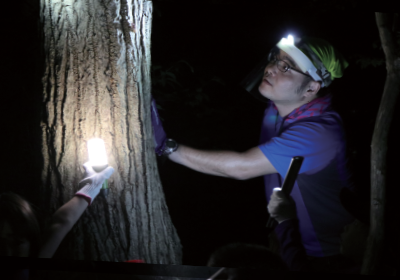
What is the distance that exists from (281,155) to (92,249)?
5.28 feet

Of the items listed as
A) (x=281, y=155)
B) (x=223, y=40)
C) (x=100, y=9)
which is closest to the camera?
(x=100, y=9)

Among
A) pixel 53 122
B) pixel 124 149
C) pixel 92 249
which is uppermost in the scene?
pixel 53 122

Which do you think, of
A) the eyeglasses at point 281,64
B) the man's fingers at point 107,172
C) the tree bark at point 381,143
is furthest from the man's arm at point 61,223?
the tree bark at point 381,143

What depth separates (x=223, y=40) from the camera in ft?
8.46

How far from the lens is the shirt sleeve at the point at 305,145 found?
2373 millimetres

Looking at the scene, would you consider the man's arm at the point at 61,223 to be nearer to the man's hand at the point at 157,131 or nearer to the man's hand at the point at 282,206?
the man's hand at the point at 157,131

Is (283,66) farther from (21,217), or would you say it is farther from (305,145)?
(21,217)

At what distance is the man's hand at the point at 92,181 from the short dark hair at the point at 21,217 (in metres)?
0.47

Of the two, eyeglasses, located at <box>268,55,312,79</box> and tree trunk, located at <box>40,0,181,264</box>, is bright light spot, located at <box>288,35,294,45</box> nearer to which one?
eyeglasses, located at <box>268,55,312,79</box>

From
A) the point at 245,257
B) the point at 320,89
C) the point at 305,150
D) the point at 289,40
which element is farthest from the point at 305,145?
the point at 245,257

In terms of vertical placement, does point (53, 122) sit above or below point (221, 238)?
above

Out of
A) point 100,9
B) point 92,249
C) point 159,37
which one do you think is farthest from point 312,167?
point 100,9

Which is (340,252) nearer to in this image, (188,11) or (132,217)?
(132,217)

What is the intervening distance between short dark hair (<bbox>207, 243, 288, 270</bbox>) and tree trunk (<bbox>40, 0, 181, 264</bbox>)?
58cm
